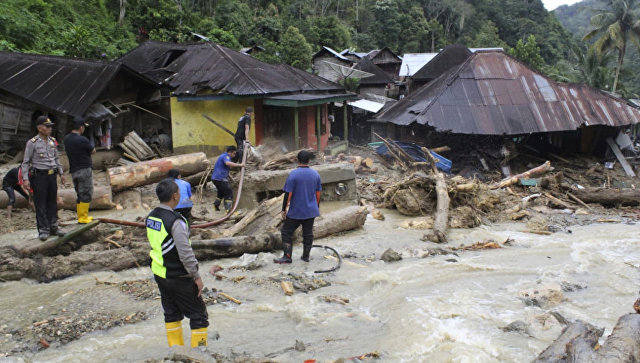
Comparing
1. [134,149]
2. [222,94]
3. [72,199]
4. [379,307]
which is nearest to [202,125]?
[222,94]

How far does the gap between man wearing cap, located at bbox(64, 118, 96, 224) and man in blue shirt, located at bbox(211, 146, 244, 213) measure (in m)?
2.85

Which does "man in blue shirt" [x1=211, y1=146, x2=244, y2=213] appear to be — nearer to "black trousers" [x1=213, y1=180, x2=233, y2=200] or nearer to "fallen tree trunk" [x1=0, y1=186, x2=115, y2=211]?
"black trousers" [x1=213, y1=180, x2=233, y2=200]

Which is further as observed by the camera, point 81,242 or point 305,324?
point 81,242

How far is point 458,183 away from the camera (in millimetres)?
A: 11844

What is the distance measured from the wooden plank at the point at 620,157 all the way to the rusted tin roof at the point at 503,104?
1187 mm

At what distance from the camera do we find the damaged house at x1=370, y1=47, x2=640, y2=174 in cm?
1722

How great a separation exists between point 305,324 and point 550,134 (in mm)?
17218

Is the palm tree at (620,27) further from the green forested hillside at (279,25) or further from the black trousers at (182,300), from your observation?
the black trousers at (182,300)

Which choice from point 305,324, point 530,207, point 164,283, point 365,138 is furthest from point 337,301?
point 365,138

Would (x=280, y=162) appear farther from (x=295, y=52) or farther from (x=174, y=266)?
(x=295, y=52)

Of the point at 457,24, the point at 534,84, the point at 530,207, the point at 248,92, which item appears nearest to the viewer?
the point at 530,207

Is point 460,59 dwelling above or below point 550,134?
above

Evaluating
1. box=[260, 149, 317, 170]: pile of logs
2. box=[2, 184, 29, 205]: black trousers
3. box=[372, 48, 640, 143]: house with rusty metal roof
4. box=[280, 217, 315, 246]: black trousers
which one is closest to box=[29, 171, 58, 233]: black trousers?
box=[2, 184, 29, 205]: black trousers

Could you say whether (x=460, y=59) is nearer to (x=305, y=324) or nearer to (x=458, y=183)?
(x=458, y=183)
